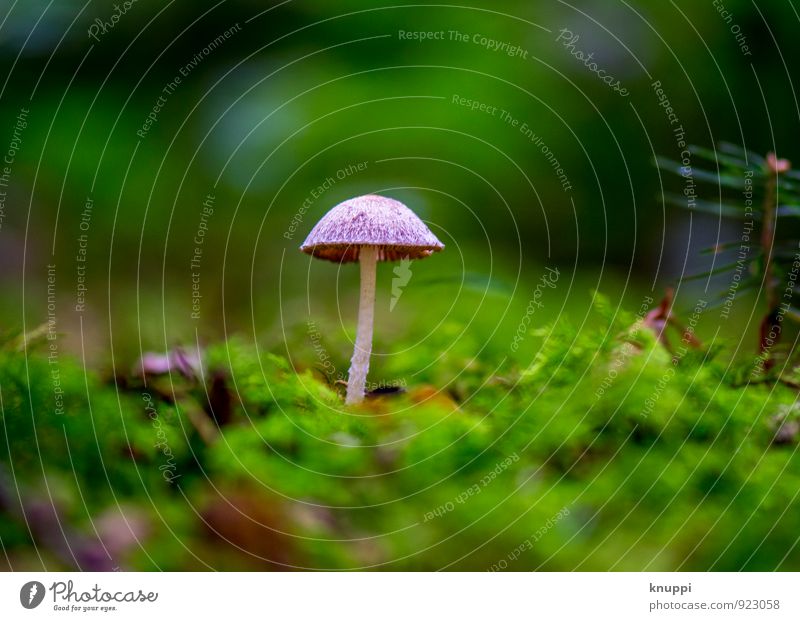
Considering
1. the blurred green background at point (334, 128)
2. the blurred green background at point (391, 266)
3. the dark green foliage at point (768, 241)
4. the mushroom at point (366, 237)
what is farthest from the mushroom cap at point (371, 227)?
the blurred green background at point (334, 128)

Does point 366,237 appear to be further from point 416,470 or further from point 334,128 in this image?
point 334,128

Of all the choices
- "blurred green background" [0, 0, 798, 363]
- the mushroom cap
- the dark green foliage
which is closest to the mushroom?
the mushroom cap

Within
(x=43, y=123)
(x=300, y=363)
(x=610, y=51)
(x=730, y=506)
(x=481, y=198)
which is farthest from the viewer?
(x=481, y=198)

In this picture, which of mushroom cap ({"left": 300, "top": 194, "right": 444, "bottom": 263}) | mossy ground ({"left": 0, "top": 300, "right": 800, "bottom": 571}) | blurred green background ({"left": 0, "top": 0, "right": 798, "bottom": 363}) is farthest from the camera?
blurred green background ({"left": 0, "top": 0, "right": 798, "bottom": 363})

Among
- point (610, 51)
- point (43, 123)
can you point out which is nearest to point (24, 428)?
point (43, 123)

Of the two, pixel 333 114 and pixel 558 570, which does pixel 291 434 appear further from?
pixel 333 114

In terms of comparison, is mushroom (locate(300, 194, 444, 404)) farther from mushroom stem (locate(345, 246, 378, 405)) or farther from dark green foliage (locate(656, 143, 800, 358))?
dark green foliage (locate(656, 143, 800, 358))
